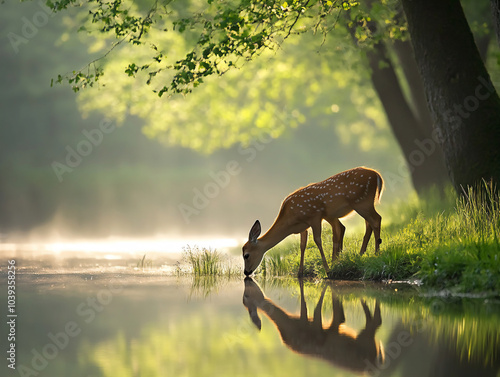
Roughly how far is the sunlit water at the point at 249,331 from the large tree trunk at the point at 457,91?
2792 mm

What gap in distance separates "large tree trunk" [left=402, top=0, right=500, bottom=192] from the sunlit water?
279cm

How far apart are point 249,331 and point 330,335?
710mm

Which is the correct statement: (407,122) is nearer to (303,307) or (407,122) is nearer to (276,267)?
(276,267)

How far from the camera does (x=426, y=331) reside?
20.6ft

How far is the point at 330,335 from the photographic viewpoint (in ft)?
20.2

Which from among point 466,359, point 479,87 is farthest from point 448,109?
point 466,359

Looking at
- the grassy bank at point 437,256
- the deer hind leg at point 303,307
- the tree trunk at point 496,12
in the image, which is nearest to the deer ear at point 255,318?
the deer hind leg at point 303,307

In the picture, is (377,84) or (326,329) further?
(377,84)

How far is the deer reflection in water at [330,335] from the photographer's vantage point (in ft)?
17.1

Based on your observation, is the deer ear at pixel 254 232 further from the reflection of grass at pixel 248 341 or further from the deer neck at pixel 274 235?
the reflection of grass at pixel 248 341

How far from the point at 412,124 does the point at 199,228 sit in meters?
19.2

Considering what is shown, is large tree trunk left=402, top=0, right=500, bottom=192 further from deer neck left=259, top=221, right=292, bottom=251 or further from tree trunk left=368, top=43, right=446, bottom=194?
tree trunk left=368, top=43, right=446, bottom=194

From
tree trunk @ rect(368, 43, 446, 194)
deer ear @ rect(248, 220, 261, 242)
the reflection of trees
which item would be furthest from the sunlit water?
tree trunk @ rect(368, 43, 446, 194)

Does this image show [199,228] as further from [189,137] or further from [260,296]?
[260,296]
